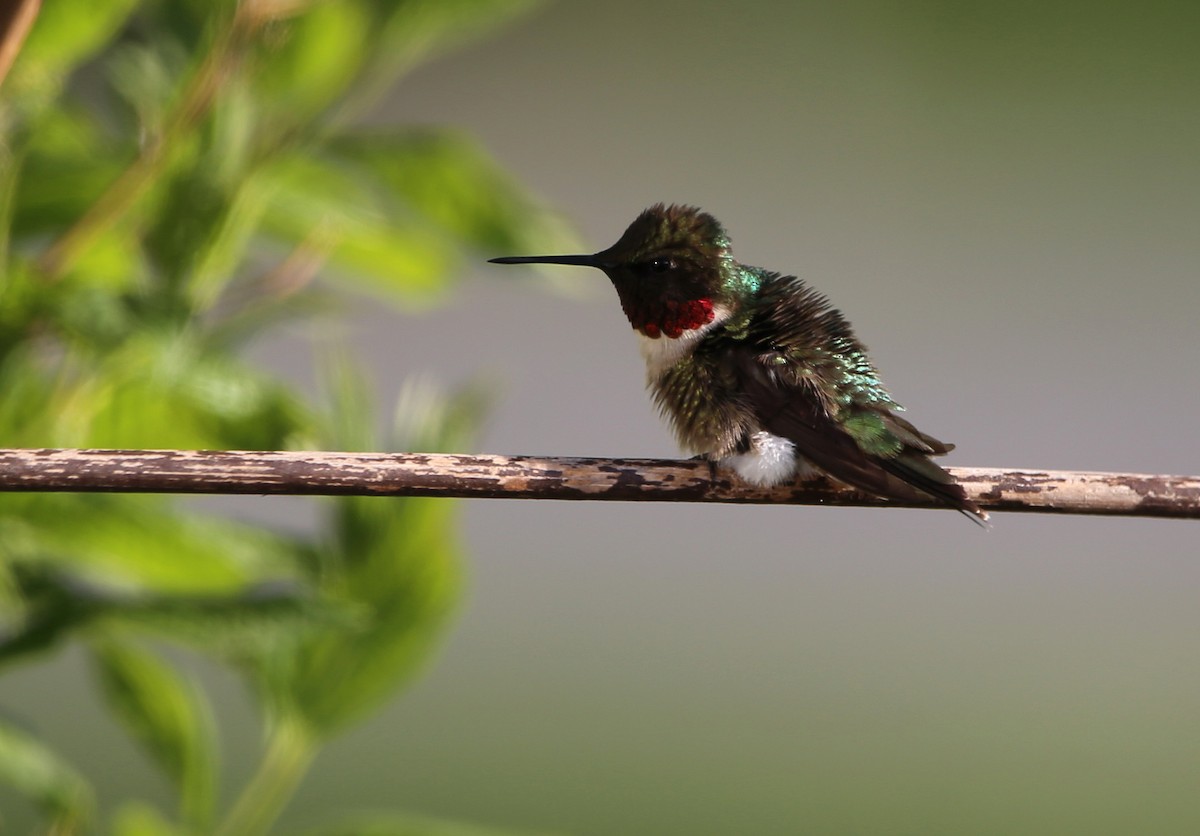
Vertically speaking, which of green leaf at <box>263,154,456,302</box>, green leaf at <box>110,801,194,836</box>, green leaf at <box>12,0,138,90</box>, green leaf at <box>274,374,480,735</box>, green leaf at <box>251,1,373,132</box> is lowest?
green leaf at <box>110,801,194,836</box>

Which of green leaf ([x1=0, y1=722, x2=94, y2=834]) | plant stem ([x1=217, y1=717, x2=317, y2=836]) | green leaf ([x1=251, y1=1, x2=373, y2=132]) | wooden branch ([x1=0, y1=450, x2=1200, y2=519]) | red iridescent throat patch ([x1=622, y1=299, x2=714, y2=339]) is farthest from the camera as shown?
red iridescent throat patch ([x1=622, y1=299, x2=714, y2=339])

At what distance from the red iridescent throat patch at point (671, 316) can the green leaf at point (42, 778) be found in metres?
0.61

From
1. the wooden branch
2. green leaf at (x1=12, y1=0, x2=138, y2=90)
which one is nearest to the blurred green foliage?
green leaf at (x1=12, y1=0, x2=138, y2=90)

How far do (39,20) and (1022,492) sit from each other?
69 cm

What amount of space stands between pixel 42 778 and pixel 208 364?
274 millimetres

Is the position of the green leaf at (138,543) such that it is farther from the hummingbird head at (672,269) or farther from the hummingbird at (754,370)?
the hummingbird head at (672,269)

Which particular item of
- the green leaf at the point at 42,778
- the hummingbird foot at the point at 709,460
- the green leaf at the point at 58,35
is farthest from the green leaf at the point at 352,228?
the green leaf at the point at 42,778

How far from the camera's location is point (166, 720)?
88cm

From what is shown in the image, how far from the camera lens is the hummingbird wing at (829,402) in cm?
87

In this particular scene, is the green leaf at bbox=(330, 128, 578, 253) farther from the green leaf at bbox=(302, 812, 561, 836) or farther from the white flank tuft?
the green leaf at bbox=(302, 812, 561, 836)

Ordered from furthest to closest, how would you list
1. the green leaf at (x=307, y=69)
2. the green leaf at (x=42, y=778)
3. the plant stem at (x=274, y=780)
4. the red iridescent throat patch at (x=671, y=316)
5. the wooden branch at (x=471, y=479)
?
the red iridescent throat patch at (x=671, y=316) → the green leaf at (x=307, y=69) → the plant stem at (x=274, y=780) → the green leaf at (x=42, y=778) → the wooden branch at (x=471, y=479)

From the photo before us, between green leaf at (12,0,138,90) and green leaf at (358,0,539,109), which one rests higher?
green leaf at (358,0,539,109)

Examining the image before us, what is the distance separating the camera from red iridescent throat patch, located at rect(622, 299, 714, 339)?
1168 millimetres

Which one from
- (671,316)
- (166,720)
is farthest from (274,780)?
(671,316)
